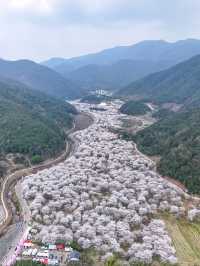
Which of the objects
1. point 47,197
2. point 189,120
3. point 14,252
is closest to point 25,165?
point 47,197

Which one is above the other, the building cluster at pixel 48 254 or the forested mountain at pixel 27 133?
the forested mountain at pixel 27 133

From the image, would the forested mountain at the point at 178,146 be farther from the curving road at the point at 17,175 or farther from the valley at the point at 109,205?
the curving road at the point at 17,175

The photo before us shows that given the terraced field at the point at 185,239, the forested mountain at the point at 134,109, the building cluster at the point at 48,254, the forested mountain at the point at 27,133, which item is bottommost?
the building cluster at the point at 48,254

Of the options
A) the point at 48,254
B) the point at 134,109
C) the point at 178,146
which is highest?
the point at 134,109

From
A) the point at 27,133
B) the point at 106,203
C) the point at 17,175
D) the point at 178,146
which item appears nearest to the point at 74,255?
the point at 106,203

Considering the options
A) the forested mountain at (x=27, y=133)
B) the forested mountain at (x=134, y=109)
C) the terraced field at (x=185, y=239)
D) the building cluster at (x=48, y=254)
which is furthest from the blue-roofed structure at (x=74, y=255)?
the forested mountain at (x=134, y=109)

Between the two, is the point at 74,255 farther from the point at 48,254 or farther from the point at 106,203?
the point at 106,203

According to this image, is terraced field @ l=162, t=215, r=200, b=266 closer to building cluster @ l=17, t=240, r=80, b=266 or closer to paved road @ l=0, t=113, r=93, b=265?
building cluster @ l=17, t=240, r=80, b=266
